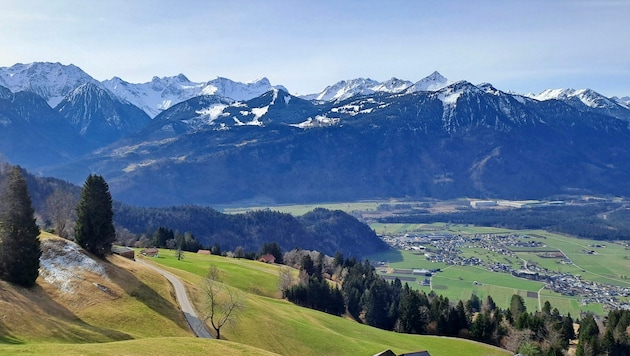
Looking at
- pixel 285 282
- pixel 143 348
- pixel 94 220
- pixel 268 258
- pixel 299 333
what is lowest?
pixel 268 258

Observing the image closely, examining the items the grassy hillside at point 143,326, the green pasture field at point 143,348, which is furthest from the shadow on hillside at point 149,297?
the green pasture field at point 143,348

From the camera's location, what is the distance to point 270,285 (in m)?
110

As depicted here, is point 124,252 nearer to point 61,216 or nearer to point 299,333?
point 61,216

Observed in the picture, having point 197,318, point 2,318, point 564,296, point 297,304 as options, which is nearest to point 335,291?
point 297,304

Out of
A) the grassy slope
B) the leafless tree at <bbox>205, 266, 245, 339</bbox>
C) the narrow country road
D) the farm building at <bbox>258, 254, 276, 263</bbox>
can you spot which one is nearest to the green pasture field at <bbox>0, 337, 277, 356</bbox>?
the narrow country road

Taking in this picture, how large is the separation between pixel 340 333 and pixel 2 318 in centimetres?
5020

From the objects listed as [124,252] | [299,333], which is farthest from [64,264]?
[299,333]

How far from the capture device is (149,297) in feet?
211

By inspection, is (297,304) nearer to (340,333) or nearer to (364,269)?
(340,333)

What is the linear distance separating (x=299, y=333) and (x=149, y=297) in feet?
68.6

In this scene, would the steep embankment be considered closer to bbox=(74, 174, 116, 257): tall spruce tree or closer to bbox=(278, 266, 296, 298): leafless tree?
bbox=(74, 174, 116, 257): tall spruce tree

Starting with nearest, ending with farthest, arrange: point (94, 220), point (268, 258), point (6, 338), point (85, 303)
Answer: point (6, 338)
point (85, 303)
point (94, 220)
point (268, 258)

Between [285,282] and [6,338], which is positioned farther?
[285,282]

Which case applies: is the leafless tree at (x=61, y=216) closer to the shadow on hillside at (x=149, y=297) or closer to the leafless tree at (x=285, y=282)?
the shadow on hillside at (x=149, y=297)
